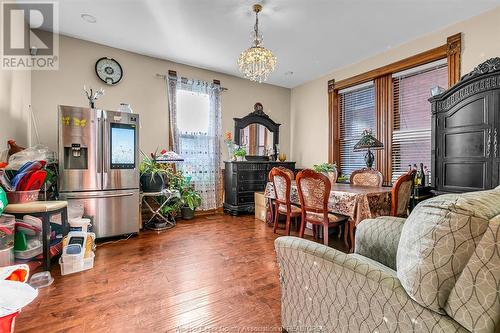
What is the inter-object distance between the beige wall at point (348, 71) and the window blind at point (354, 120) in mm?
329

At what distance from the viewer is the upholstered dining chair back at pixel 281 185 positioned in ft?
10.4

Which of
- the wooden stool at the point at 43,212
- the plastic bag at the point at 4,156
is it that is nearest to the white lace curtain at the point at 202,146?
the plastic bag at the point at 4,156

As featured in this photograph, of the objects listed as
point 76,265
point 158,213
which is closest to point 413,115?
point 158,213

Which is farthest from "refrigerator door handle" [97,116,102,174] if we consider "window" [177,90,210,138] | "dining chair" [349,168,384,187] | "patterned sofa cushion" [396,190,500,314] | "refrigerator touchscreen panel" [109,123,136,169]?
"dining chair" [349,168,384,187]

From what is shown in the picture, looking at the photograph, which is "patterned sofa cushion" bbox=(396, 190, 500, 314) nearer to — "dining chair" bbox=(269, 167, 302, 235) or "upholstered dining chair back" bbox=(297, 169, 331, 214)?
"upholstered dining chair back" bbox=(297, 169, 331, 214)

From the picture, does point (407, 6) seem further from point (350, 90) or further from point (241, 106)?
point (241, 106)

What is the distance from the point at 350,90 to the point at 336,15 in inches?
76.3

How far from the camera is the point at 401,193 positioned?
2631 millimetres

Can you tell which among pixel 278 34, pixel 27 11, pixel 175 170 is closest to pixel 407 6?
pixel 278 34

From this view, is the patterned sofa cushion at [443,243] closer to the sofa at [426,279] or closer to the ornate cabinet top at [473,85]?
the sofa at [426,279]

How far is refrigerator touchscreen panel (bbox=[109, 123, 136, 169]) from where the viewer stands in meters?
3.23

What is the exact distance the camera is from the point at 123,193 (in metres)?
3.29

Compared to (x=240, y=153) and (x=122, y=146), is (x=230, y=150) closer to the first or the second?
(x=240, y=153)

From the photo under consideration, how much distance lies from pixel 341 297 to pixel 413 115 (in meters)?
3.82
